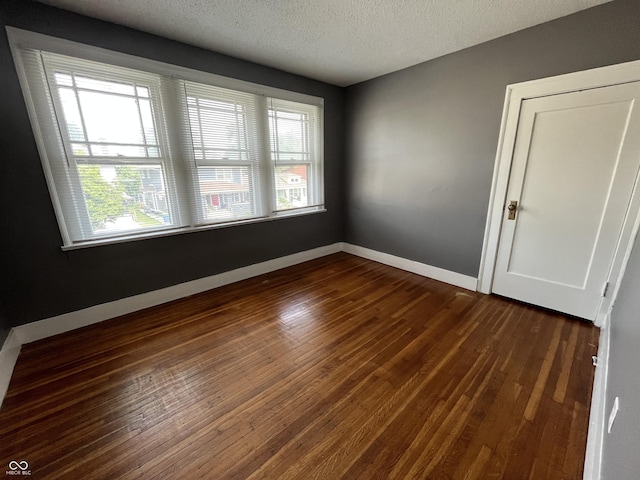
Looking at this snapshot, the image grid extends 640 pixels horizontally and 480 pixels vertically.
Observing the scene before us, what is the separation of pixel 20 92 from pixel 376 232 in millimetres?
3680

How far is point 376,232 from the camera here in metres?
3.84

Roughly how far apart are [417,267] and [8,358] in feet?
12.5

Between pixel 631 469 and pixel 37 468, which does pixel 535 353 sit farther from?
pixel 37 468

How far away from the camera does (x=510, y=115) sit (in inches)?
95.2

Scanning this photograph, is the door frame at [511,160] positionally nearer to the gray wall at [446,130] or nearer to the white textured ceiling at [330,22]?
the gray wall at [446,130]

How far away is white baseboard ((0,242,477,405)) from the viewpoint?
1.93 m

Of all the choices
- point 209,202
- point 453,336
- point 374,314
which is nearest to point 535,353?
point 453,336

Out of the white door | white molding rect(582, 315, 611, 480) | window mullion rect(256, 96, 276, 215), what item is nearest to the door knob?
the white door

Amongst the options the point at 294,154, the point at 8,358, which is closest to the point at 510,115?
the point at 294,154

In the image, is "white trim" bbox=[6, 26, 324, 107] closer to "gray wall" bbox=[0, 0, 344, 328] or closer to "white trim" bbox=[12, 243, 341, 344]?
"gray wall" bbox=[0, 0, 344, 328]

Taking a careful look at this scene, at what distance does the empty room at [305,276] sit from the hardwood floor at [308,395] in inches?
0.5

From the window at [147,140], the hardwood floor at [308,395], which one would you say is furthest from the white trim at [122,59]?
the hardwood floor at [308,395]

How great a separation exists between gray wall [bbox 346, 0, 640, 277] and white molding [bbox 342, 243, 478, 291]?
78mm

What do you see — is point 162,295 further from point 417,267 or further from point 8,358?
point 417,267
